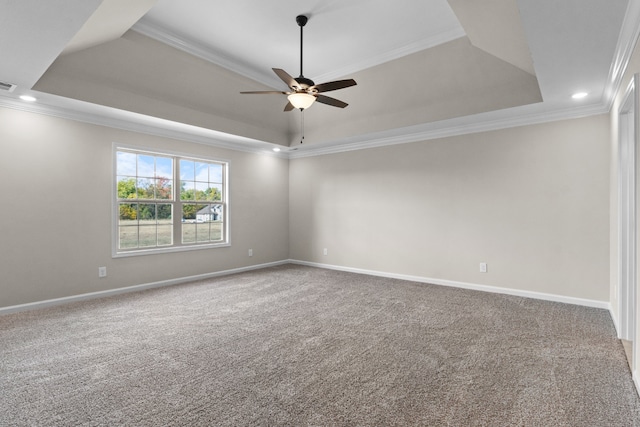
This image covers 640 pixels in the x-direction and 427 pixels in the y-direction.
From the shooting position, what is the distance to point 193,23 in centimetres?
364

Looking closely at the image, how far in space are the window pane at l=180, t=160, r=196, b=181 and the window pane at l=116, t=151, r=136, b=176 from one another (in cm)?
76

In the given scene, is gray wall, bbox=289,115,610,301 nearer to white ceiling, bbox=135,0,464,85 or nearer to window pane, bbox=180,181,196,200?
white ceiling, bbox=135,0,464,85

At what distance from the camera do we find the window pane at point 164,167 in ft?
17.2

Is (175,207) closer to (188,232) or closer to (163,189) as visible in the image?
(163,189)

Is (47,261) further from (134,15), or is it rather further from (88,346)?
(134,15)

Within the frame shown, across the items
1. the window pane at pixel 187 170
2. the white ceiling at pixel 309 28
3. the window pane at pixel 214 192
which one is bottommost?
the window pane at pixel 214 192

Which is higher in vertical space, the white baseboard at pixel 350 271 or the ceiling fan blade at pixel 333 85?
the ceiling fan blade at pixel 333 85

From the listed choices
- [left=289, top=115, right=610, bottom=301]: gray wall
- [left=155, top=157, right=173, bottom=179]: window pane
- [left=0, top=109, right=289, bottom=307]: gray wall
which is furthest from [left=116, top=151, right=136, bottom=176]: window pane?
[left=289, top=115, right=610, bottom=301]: gray wall

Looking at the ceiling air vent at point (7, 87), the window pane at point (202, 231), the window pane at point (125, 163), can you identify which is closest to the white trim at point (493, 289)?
the window pane at point (202, 231)

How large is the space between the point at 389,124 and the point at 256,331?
12.0 feet

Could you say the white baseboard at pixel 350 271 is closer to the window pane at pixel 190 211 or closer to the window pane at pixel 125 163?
the window pane at pixel 190 211

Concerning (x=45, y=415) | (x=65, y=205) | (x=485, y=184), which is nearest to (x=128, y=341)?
(x=45, y=415)

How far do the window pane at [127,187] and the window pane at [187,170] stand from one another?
0.79m

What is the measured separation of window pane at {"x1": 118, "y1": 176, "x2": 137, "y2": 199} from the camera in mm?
4801
